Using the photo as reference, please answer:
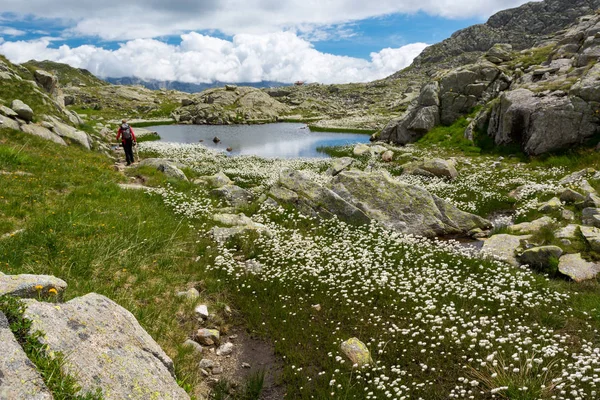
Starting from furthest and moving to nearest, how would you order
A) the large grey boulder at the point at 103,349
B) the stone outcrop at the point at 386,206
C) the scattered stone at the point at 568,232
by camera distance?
the stone outcrop at the point at 386,206 → the scattered stone at the point at 568,232 → the large grey boulder at the point at 103,349

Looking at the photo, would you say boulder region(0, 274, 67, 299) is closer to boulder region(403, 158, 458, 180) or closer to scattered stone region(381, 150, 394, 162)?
boulder region(403, 158, 458, 180)

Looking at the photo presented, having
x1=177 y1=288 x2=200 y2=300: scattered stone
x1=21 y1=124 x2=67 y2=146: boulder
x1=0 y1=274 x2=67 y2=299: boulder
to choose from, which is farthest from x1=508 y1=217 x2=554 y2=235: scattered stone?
x1=21 y1=124 x2=67 y2=146: boulder

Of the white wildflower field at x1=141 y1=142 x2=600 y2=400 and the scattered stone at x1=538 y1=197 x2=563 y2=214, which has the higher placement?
the scattered stone at x1=538 y1=197 x2=563 y2=214

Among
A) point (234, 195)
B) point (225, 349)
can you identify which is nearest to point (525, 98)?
point (234, 195)

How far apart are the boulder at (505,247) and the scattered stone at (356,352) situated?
22.7 ft

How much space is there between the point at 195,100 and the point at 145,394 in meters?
144

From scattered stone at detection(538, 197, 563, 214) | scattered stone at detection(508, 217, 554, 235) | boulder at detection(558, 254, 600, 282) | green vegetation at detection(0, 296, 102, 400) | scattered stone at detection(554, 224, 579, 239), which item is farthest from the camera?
scattered stone at detection(538, 197, 563, 214)

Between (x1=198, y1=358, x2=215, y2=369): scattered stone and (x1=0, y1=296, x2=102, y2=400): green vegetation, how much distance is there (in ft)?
14.2

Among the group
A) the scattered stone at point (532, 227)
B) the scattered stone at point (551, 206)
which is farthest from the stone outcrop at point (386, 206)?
the scattered stone at point (551, 206)

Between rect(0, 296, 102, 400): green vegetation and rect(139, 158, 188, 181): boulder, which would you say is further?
rect(139, 158, 188, 181): boulder

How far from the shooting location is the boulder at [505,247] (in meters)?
12.7

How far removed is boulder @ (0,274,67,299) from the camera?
5551 millimetres

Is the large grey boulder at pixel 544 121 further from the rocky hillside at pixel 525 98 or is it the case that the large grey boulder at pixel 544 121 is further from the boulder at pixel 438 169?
the boulder at pixel 438 169

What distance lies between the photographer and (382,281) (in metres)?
10.9
